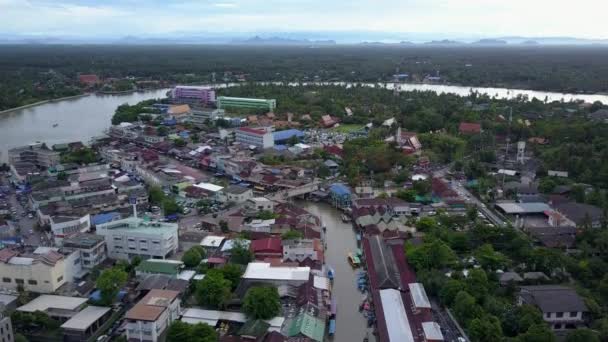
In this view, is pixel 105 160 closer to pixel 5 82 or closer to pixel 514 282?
pixel 514 282

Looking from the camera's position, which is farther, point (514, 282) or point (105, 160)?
point (105, 160)

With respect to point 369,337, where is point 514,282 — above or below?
above

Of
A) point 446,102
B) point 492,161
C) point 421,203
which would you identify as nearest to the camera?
point 421,203

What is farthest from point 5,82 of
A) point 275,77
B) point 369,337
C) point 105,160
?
point 369,337

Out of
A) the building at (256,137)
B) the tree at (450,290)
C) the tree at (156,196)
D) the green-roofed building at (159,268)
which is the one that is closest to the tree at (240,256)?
the green-roofed building at (159,268)

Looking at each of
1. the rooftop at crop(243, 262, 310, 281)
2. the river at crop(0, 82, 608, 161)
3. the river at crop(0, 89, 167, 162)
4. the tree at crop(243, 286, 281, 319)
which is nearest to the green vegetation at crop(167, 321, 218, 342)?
the tree at crop(243, 286, 281, 319)

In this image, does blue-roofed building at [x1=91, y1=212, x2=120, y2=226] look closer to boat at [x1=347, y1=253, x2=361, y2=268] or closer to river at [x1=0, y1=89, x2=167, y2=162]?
boat at [x1=347, y1=253, x2=361, y2=268]
